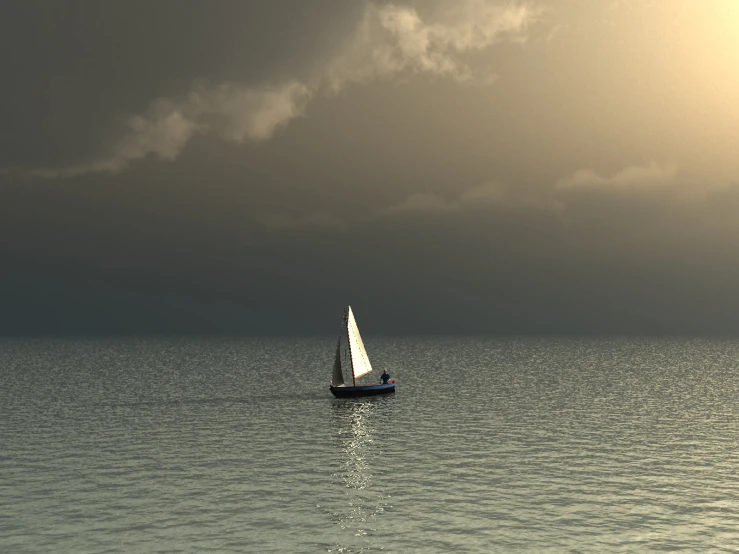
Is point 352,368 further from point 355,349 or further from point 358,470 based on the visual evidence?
point 358,470

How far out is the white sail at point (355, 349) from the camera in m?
99.2

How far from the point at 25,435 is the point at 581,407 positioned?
233ft

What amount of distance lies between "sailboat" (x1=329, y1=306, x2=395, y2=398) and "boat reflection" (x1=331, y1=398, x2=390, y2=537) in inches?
222

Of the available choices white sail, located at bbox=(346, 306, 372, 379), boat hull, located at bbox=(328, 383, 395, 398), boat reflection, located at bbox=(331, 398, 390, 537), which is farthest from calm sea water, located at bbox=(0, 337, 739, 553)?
white sail, located at bbox=(346, 306, 372, 379)

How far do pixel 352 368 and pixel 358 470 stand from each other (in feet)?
153

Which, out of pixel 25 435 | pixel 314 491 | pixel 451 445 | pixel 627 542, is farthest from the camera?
pixel 25 435

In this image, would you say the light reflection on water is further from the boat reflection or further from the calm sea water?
the calm sea water

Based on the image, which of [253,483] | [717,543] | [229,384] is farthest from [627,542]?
[229,384]

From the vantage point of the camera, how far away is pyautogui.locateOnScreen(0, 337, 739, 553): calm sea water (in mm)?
36562

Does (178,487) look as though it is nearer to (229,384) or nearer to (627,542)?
(627,542)

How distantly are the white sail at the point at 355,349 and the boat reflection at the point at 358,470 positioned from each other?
11886mm

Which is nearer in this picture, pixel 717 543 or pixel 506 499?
pixel 717 543

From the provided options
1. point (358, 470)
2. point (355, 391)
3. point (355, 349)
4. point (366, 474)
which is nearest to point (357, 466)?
point (358, 470)

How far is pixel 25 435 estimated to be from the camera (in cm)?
6788
